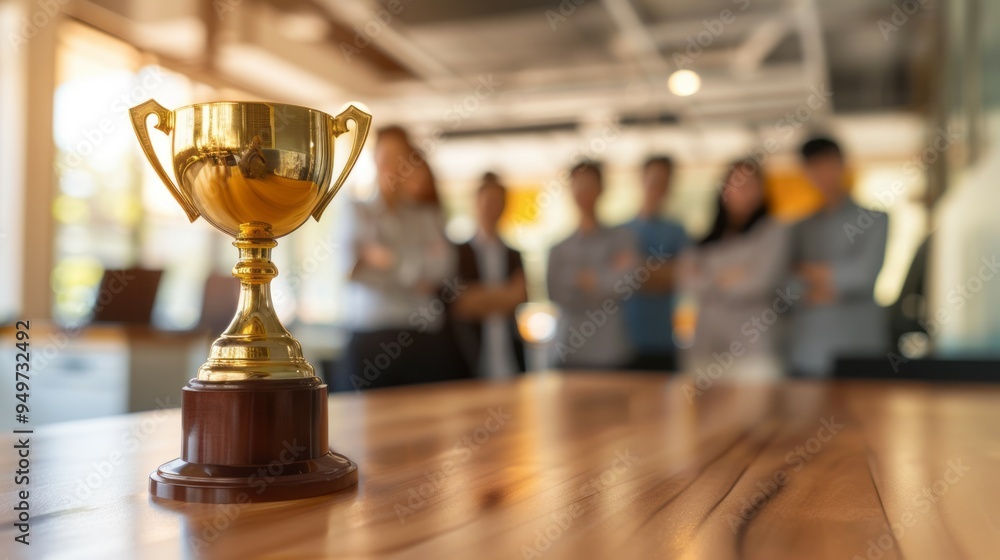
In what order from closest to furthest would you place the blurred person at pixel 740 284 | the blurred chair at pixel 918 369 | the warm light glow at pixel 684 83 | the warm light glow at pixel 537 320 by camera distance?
the blurred chair at pixel 918 369 → the blurred person at pixel 740 284 → the warm light glow at pixel 684 83 → the warm light glow at pixel 537 320

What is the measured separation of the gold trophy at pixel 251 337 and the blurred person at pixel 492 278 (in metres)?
2.45

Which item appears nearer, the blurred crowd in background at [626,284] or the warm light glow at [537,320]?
the blurred crowd in background at [626,284]

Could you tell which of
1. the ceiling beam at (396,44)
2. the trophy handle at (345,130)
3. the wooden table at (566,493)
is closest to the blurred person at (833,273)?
the wooden table at (566,493)

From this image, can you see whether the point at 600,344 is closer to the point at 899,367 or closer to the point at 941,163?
the point at 899,367

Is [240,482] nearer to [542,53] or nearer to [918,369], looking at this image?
[918,369]

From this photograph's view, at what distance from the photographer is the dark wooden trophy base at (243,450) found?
58 centimetres

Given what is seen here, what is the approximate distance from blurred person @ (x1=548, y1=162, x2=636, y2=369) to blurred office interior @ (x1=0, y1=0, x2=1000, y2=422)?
569 mm

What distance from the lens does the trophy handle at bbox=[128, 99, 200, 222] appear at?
61cm

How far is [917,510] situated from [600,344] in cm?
276

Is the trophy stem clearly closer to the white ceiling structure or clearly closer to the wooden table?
the wooden table

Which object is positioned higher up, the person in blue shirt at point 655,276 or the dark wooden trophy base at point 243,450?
the person in blue shirt at point 655,276

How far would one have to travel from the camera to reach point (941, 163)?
5.06 m

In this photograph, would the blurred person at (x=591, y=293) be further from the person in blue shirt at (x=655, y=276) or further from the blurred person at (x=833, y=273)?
the blurred person at (x=833, y=273)

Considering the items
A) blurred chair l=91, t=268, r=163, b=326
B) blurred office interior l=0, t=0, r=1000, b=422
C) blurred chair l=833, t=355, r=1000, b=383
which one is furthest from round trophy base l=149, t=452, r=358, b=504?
blurred chair l=91, t=268, r=163, b=326
